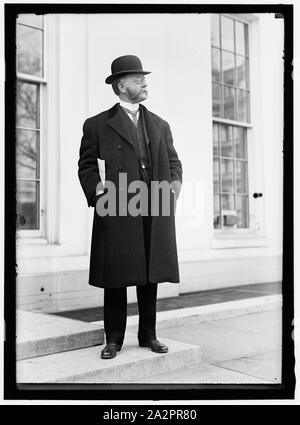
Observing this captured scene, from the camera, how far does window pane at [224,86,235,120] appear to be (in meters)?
6.57

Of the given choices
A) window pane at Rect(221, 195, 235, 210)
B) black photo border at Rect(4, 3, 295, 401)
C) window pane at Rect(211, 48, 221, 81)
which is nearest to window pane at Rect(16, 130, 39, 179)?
black photo border at Rect(4, 3, 295, 401)

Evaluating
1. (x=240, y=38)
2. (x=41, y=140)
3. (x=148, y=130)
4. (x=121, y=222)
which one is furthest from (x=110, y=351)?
(x=240, y=38)

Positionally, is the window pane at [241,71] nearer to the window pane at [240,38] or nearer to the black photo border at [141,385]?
the window pane at [240,38]

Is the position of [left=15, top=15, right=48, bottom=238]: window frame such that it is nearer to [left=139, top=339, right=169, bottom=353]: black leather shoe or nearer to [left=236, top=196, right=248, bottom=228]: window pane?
[left=139, top=339, right=169, bottom=353]: black leather shoe

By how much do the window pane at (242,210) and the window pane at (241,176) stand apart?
0.11 metres

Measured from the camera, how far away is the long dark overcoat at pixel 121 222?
3.16 metres

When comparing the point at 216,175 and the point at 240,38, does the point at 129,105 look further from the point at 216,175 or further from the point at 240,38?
the point at 240,38

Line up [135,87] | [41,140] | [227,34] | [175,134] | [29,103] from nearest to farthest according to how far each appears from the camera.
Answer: [135,87] → [41,140] → [29,103] → [175,134] → [227,34]

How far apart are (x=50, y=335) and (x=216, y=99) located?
416cm

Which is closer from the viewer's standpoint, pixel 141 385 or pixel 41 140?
pixel 141 385

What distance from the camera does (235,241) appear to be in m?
6.19

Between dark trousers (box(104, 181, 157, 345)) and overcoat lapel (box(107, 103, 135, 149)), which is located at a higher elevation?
overcoat lapel (box(107, 103, 135, 149))

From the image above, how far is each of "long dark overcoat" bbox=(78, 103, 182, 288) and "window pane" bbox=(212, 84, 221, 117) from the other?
10.9ft
